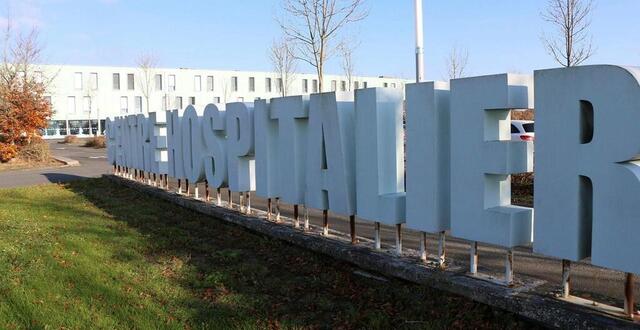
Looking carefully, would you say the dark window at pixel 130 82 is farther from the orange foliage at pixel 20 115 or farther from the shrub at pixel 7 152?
the shrub at pixel 7 152

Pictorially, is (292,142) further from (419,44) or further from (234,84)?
(234,84)

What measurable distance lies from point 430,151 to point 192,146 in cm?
635

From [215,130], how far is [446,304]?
5.89 meters

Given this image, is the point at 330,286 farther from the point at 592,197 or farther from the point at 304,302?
the point at 592,197

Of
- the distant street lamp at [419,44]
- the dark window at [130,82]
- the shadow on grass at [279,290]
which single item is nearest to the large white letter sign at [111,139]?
the shadow on grass at [279,290]

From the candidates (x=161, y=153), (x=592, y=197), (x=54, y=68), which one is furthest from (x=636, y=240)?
(x=54, y=68)

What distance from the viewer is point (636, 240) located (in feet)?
12.4

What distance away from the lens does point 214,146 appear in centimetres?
973

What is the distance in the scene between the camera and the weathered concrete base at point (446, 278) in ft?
13.1

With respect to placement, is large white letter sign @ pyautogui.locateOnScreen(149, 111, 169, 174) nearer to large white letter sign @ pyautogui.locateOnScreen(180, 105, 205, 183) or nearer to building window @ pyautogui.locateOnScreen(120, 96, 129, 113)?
large white letter sign @ pyautogui.locateOnScreen(180, 105, 205, 183)

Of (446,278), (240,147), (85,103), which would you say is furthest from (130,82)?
(446,278)

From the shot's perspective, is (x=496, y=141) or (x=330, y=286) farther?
(x=330, y=286)

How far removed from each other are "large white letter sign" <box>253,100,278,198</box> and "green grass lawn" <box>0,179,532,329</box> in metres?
0.76

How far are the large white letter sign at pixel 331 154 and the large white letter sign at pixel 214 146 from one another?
270 centimetres
